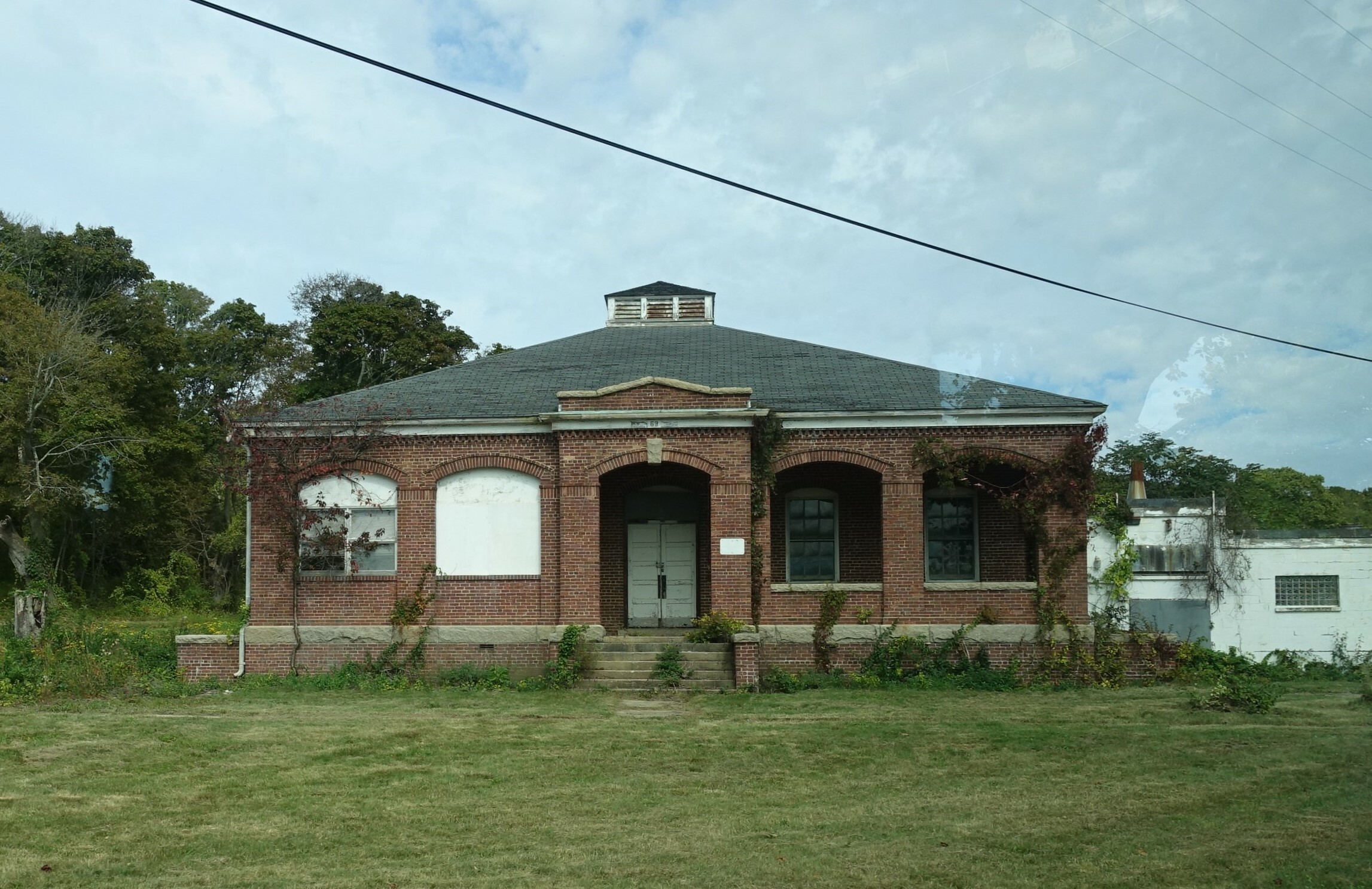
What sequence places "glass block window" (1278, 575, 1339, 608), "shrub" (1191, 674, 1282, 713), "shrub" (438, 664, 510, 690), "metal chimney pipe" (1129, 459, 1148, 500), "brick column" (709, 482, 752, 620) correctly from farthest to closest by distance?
"metal chimney pipe" (1129, 459, 1148, 500) → "glass block window" (1278, 575, 1339, 608) → "brick column" (709, 482, 752, 620) → "shrub" (438, 664, 510, 690) → "shrub" (1191, 674, 1282, 713)

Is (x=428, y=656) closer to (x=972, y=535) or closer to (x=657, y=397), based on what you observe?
(x=657, y=397)

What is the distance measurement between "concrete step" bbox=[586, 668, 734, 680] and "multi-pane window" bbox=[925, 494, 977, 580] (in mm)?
4750

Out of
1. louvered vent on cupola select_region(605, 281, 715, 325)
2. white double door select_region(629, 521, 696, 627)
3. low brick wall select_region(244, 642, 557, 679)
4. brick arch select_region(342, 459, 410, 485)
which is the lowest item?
low brick wall select_region(244, 642, 557, 679)

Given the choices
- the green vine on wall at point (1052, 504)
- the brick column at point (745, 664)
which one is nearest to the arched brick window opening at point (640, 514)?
the brick column at point (745, 664)

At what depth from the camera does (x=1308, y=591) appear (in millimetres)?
25438

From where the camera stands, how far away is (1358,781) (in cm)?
1086

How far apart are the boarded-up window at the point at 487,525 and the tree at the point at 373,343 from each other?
99.5ft

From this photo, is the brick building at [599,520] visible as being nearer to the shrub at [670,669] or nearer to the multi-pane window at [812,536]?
the multi-pane window at [812,536]

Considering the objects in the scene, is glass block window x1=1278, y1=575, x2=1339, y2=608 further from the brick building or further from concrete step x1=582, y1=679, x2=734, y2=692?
concrete step x1=582, y1=679, x2=734, y2=692

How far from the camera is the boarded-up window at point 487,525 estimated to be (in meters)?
20.0

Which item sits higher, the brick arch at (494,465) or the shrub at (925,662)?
the brick arch at (494,465)

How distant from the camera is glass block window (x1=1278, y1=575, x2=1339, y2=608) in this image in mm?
25328

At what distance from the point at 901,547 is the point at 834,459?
74.5 inches

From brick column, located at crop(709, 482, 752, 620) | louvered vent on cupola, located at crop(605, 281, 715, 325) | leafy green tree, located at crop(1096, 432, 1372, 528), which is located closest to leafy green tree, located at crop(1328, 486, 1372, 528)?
leafy green tree, located at crop(1096, 432, 1372, 528)
